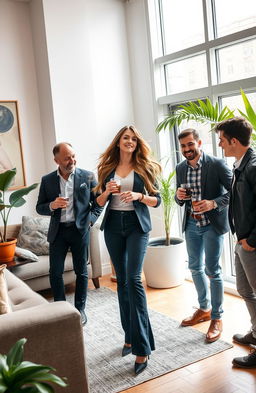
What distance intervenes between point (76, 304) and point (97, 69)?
9.30 feet

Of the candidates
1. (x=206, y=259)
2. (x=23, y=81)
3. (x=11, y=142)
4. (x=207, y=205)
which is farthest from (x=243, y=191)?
(x=23, y=81)

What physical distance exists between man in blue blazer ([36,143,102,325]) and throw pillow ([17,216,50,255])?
0.91 meters

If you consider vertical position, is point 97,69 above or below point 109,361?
above

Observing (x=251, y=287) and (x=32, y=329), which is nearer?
(x=32, y=329)

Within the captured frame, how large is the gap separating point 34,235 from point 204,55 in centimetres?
251

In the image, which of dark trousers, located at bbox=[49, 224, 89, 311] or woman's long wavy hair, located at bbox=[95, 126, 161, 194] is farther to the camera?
dark trousers, located at bbox=[49, 224, 89, 311]

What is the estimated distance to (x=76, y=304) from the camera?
12.5 ft

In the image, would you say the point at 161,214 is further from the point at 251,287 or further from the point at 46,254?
the point at 251,287

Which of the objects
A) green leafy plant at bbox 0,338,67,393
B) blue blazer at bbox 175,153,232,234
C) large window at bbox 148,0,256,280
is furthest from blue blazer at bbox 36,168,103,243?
green leafy plant at bbox 0,338,67,393

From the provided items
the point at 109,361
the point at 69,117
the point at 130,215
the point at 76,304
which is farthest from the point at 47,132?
the point at 109,361

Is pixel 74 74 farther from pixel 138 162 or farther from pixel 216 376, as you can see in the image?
pixel 216 376

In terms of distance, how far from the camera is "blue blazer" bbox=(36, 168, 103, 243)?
3600 mm

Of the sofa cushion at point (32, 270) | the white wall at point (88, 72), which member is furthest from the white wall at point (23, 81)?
the sofa cushion at point (32, 270)

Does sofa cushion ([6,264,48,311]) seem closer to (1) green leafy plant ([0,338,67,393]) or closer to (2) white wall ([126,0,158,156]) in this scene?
(1) green leafy plant ([0,338,67,393])
